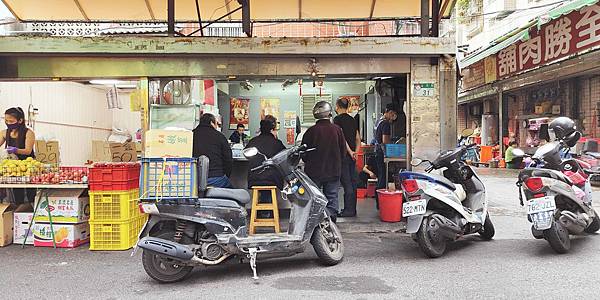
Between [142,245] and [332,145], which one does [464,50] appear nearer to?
[332,145]

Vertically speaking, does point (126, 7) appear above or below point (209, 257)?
above

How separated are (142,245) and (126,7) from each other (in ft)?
19.2

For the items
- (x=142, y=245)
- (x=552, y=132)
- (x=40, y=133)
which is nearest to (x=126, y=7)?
Result: (x=40, y=133)

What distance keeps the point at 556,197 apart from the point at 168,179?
14.3 ft

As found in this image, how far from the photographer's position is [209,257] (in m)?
4.41

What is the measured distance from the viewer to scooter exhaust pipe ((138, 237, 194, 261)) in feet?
13.6

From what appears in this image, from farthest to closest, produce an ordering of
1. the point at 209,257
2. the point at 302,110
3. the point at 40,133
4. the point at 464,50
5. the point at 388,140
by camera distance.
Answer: the point at 464,50
the point at 302,110
the point at 40,133
the point at 388,140
the point at 209,257

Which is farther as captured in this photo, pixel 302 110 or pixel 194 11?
pixel 302 110

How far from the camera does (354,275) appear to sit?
466cm

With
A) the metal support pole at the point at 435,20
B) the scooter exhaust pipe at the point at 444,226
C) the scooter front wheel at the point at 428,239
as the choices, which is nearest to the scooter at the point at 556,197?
the scooter exhaust pipe at the point at 444,226

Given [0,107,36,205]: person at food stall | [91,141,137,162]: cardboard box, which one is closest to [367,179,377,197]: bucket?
[91,141,137,162]: cardboard box

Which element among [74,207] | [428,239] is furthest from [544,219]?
[74,207]

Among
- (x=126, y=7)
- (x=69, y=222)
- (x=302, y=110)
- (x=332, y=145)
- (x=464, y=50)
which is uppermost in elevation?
(x=464, y=50)

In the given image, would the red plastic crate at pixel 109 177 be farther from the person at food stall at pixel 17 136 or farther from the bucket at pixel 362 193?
the bucket at pixel 362 193
